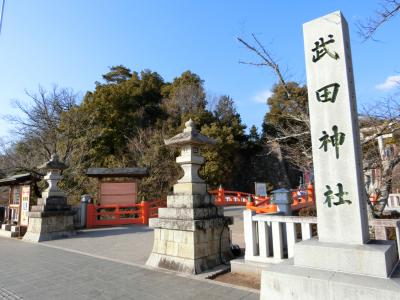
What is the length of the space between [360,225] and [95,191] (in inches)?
704

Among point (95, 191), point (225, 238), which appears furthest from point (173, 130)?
point (225, 238)

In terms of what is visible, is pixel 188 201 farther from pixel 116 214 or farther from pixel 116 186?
pixel 116 186

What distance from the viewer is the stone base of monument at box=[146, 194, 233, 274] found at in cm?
582

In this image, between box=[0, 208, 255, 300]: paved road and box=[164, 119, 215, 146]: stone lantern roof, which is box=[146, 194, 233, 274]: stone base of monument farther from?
box=[164, 119, 215, 146]: stone lantern roof

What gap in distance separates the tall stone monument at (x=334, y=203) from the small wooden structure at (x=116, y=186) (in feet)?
43.0

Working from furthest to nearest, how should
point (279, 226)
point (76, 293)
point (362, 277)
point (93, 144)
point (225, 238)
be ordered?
point (93, 144), point (225, 238), point (279, 226), point (76, 293), point (362, 277)

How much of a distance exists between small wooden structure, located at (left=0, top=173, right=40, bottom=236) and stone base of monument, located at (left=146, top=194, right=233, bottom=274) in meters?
8.28

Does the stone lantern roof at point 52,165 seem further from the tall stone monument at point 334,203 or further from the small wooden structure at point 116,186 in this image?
the tall stone monument at point 334,203

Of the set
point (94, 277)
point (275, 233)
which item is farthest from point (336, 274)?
point (94, 277)

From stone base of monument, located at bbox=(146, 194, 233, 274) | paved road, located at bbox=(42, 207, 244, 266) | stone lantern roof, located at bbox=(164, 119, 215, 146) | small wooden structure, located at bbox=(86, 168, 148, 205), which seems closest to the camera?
stone base of monument, located at bbox=(146, 194, 233, 274)

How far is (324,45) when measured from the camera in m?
3.80

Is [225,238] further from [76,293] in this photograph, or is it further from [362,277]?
[362,277]

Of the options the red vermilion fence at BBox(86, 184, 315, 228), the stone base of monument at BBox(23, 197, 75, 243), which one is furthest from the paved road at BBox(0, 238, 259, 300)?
the red vermilion fence at BBox(86, 184, 315, 228)

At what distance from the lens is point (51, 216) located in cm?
1094
